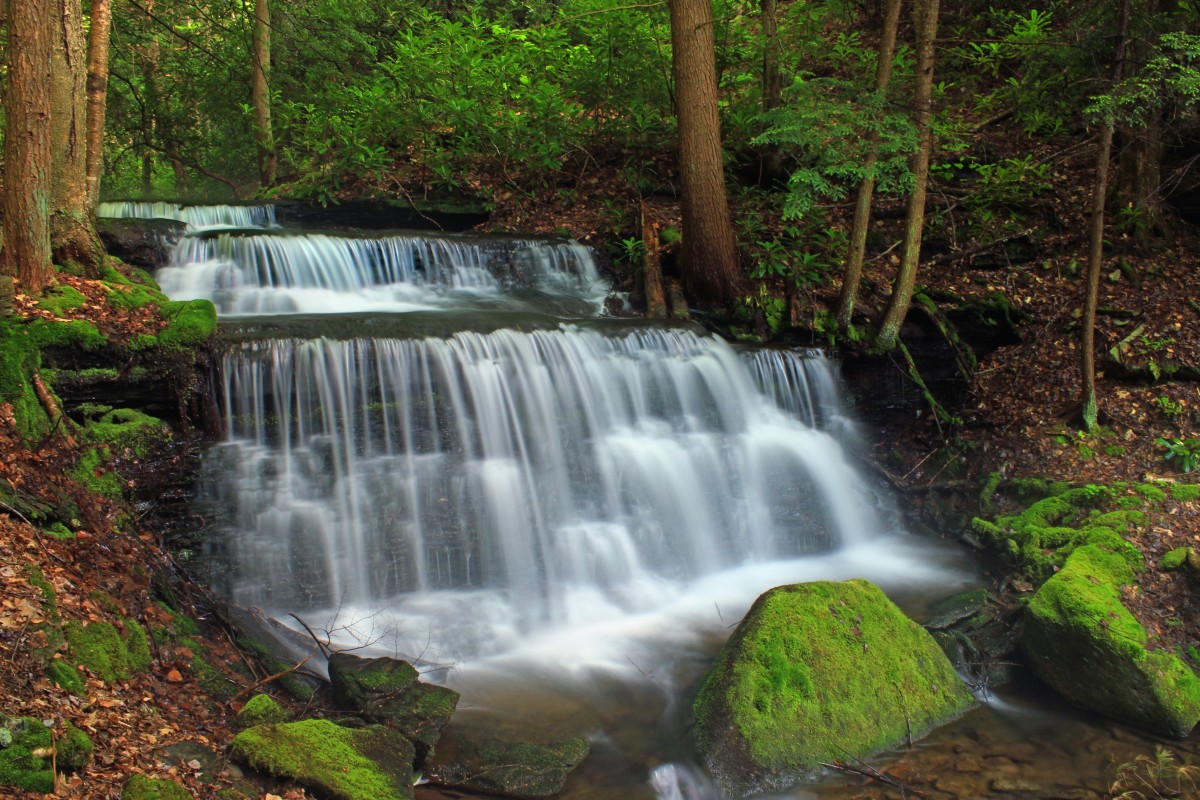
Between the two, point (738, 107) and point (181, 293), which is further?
point (738, 107)

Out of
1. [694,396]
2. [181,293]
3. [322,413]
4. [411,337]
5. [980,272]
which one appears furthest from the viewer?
[980,272]

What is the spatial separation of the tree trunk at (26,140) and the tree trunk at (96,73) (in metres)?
2.19

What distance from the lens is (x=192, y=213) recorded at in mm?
12477

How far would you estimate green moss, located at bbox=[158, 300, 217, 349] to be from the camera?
22.2 feet

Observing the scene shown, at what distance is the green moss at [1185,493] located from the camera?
25.5 ft

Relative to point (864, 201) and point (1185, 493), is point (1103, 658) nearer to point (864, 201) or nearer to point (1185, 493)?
point (1185, 493)

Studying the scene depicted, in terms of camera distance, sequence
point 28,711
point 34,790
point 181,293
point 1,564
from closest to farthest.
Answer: point 34,790 < point 28,711 < point 1,564 < point 181,293

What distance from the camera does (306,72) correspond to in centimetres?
1853

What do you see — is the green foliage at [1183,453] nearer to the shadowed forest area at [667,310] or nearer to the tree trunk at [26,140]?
the shadowed forest area at [667,310]

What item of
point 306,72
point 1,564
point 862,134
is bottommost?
point 1,564

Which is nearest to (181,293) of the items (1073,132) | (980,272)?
(980,272)

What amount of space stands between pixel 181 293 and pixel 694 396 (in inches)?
252

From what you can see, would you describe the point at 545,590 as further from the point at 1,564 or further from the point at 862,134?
the point at 862,134

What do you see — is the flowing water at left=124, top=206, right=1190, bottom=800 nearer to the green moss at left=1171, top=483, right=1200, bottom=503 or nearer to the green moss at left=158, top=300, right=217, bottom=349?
the green moss at left=158, top=300, right=217, bottom=349
